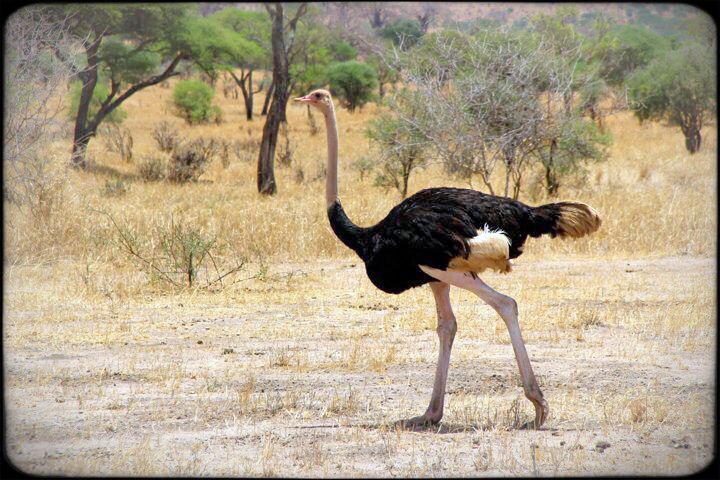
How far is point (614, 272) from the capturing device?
1055cm

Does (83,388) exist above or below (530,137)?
below

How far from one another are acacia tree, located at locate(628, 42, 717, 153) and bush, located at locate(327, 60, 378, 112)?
13.2m

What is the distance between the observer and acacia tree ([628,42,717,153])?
2247 centimetres

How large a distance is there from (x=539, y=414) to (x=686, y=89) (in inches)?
764

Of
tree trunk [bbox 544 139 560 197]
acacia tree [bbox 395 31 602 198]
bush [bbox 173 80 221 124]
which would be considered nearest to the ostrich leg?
acacia tree [bbox 395 31 602 198]

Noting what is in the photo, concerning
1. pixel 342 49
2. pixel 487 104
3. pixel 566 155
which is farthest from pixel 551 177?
pixel 342 49

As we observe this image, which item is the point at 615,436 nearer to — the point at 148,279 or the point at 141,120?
the point at 148,279

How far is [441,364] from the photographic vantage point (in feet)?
17.8

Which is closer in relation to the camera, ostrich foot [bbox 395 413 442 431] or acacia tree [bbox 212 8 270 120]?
ostrich foot [bbox 395 413 442 431]

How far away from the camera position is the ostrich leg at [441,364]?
534 cm

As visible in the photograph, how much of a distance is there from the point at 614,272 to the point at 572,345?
3.41 metres

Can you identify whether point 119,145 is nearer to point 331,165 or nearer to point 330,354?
point 330,354

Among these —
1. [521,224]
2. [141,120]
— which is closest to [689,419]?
[521,224]

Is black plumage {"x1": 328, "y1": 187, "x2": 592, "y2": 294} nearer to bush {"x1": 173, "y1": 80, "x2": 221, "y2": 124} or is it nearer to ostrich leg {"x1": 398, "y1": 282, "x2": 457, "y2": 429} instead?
ostrich leg {"x1": 398, "y1": 282, "x2": 457, "y2": 429}
